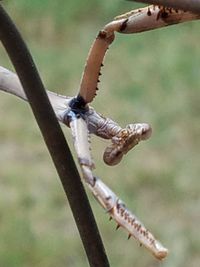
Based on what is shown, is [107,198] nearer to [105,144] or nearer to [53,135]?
[53,135]

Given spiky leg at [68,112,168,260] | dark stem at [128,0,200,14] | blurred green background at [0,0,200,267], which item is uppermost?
dark stem at [128,0,200,14]

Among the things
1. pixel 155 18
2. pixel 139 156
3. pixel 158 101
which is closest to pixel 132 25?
pixel 155 18

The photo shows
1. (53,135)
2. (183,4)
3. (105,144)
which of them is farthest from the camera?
(105,144)

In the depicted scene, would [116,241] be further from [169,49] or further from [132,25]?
[132,25]

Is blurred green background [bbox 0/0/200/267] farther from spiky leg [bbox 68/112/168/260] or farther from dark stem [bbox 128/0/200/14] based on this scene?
dark stem [bbox 128/0/200/14]

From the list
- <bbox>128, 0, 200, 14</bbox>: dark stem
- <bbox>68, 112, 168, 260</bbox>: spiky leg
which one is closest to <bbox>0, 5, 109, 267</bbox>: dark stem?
<bbox>68, 112, 168, 260</bbox>: spiky leg

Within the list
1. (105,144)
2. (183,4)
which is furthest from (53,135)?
(105,144)
